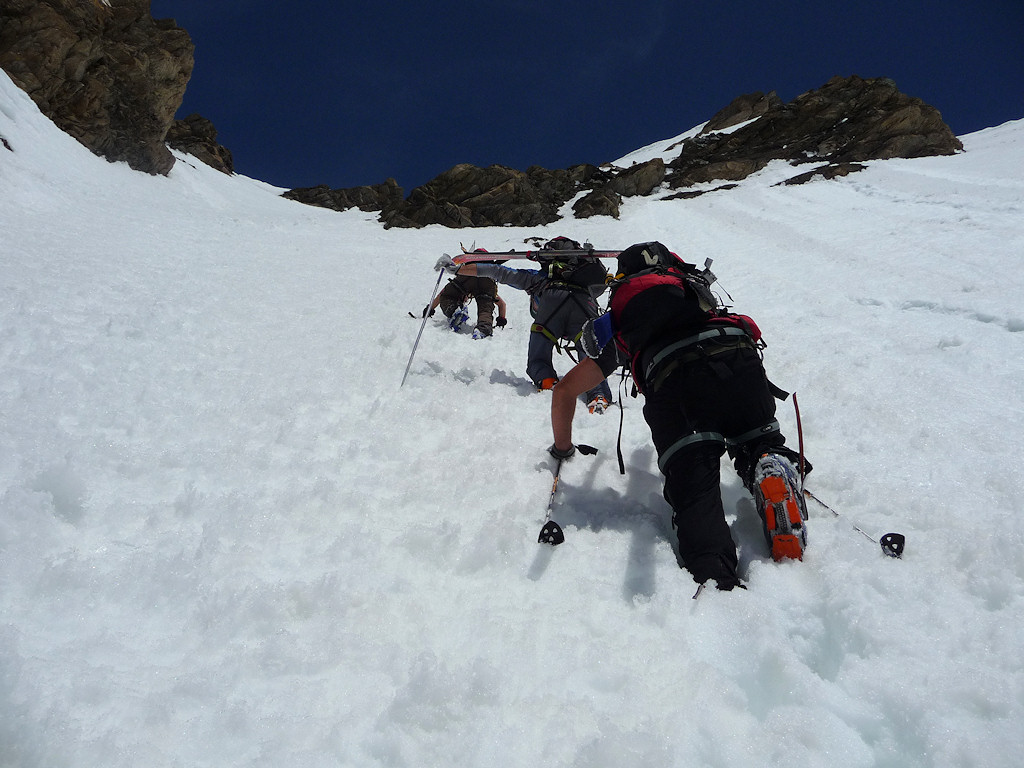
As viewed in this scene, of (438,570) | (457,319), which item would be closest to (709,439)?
(438,570)

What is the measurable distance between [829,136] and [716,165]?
11669 millimetres

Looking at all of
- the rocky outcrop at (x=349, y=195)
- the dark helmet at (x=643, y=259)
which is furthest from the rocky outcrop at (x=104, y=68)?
the dark helmet at (x=643, y=259)

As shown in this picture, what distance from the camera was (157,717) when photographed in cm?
162

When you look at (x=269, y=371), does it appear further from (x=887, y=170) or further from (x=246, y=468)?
(x=887, y=170)

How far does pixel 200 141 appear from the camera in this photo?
184ft

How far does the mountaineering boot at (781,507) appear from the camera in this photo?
98.3 inches

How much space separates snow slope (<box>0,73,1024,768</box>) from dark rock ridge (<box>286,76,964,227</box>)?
99.3 feet

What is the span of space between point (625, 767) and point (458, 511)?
1.51m

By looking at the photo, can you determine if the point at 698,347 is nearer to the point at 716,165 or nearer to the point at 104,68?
the point at 104,68

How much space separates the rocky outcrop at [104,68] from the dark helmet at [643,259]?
117ft

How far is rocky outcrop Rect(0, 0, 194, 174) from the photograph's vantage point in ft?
84.9

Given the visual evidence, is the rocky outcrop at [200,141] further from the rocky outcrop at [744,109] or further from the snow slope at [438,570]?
the snow slope at [438,570]

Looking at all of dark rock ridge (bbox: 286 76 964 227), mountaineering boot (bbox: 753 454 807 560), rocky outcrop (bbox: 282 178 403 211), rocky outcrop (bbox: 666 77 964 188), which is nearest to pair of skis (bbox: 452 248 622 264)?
mountaineering boot (bbox: 753 454 807 560)

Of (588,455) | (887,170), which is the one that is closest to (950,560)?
(588,455)
